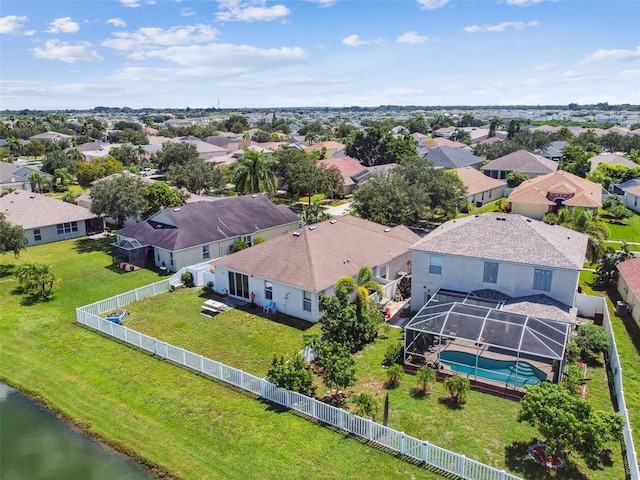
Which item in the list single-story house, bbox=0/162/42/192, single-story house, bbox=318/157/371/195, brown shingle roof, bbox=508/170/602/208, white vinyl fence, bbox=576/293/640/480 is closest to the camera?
white vinyl fence, bbox=576/293/640/480

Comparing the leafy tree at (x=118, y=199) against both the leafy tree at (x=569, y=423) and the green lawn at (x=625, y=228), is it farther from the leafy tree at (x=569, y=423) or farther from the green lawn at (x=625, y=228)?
the green lawn at (x=625, y=228)

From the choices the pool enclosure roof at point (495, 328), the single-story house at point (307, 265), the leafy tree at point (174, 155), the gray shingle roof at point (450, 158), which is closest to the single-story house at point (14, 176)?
the leafy tree at point (174, 155)

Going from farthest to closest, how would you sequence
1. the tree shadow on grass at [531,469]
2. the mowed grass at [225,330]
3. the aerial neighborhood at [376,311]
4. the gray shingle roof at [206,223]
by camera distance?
1. the gray shingle roof at [206,223]
2. the mowed grass at [225,330]
3. the aerial neighborhood at [376,311]
4. the tree shadow on grass at [531,469]

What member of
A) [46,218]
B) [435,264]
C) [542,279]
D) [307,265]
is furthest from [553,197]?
[46,218]

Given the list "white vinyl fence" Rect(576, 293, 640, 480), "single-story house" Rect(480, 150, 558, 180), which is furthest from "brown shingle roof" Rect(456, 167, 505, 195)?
"white vinyl fence" Rect(576, 293, 640, 480)

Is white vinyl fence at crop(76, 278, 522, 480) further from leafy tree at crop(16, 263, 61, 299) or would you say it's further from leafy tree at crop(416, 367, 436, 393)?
leafy tree at crop(16, 263, 61, 299)

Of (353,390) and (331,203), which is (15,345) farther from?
(331,203)

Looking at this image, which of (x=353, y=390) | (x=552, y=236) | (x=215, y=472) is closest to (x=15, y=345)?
(x=215, y=472)

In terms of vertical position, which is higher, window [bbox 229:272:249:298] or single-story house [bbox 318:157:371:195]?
single-story house [bbox 318:157:371:195]
